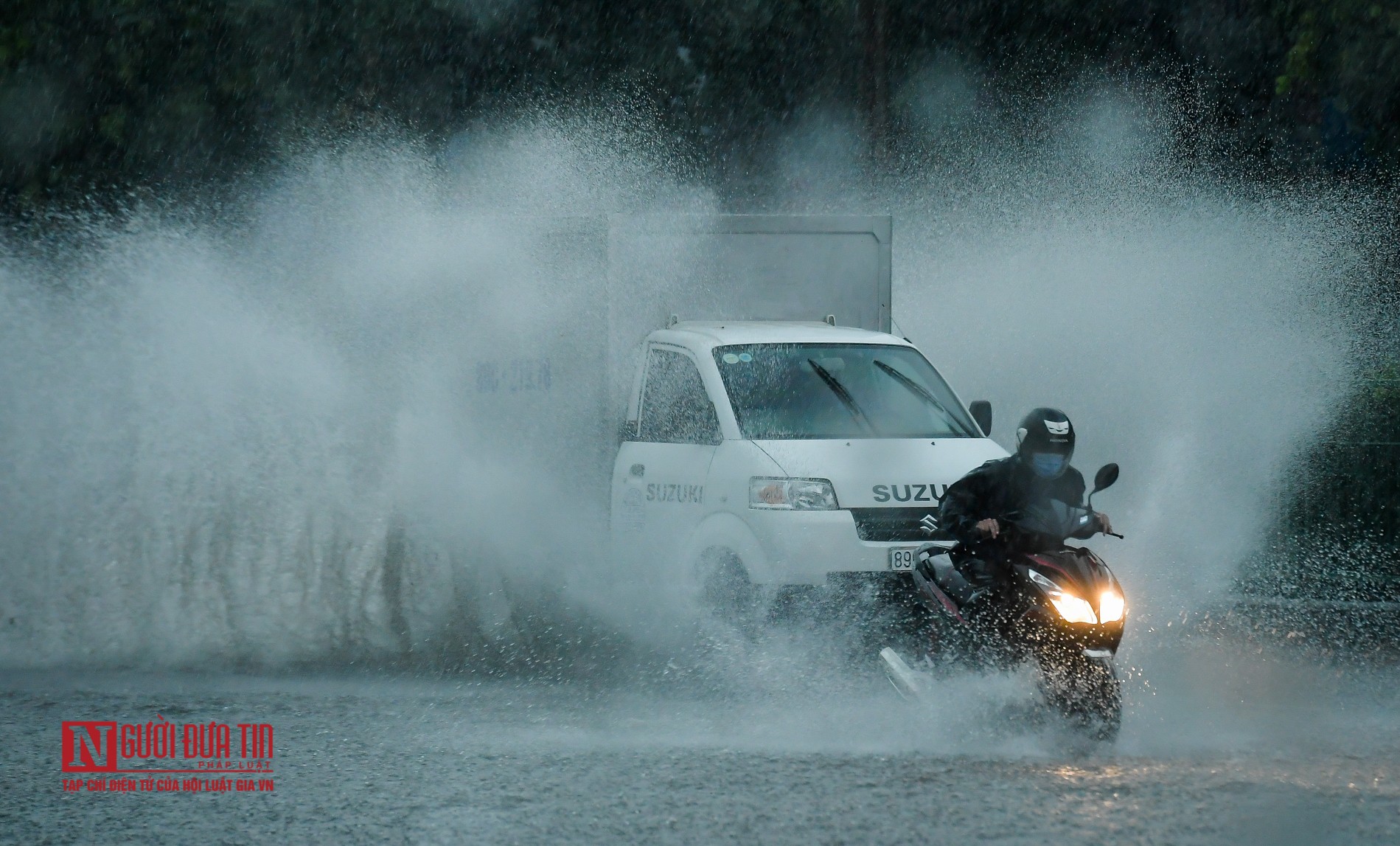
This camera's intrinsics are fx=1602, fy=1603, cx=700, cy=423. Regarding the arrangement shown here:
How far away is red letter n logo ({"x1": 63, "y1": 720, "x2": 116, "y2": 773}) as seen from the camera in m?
6.09

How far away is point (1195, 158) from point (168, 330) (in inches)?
651

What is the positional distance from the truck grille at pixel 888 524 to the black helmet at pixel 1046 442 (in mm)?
1131

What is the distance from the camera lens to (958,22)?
2241cm

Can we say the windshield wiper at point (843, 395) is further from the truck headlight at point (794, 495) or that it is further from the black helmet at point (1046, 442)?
the black helmet at point (1046, 442)

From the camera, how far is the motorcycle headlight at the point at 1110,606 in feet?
21.1

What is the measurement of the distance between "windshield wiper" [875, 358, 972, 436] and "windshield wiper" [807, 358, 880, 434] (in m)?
0.37

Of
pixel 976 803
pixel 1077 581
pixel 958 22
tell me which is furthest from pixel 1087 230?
pixel 976 803

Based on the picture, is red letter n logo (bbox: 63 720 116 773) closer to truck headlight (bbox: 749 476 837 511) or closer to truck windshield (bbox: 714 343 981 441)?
truck headlight (bbox: 749 476 837 511)

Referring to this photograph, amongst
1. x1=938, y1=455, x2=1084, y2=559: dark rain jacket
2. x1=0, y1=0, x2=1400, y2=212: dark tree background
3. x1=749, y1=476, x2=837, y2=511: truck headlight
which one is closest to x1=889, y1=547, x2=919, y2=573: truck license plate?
x1=749, y1=476, x2=837, y2=511: truck headlight

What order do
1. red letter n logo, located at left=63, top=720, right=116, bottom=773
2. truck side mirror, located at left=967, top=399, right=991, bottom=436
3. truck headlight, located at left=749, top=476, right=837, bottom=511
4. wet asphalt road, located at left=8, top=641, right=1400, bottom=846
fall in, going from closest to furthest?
wet asphalt road, located at left=8, top=641, right=1400, bottom=846 → red letter n logo, located at left=63, top=720, right=116, bottom=773 → truck headlight, located at left=749, top=476, right=837, bottom=511 → truck side mirror, located at left=967, top=399, right=991, bottom=436

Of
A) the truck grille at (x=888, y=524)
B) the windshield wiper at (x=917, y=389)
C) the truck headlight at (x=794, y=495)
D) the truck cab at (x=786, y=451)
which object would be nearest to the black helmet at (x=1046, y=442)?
the truck cab at (x=786, y=451)

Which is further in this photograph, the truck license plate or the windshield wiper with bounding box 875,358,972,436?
the windshield wiper with bounding box 875,358,972,436

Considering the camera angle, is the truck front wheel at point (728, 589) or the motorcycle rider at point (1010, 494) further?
the truck front wheel at point (728, 589)

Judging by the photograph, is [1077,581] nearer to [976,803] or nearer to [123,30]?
[976,803]
